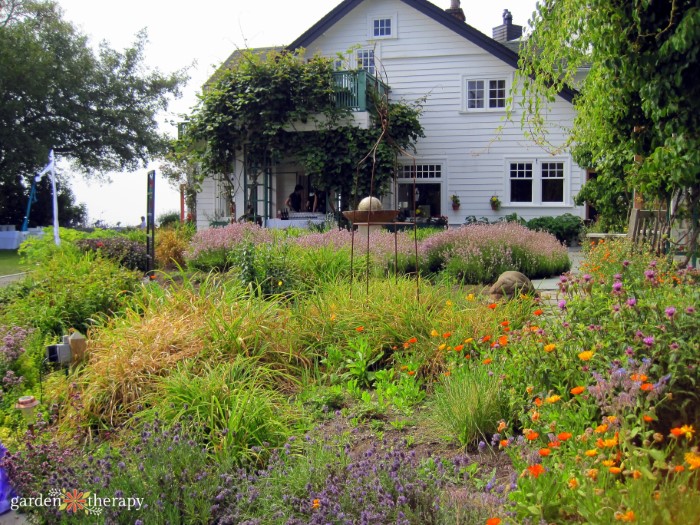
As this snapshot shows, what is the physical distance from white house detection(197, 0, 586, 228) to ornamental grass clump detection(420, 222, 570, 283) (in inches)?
378

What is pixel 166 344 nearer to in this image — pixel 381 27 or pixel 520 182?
pixel 520 182

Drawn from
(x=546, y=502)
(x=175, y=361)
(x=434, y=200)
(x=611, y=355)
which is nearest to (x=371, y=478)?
(x=546, y=502)

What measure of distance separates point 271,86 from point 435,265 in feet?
32.3

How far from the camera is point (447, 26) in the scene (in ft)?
67.8

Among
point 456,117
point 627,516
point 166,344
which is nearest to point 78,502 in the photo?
point 166,344

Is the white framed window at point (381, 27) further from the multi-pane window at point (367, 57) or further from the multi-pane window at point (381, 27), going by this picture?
the multi-pane window at point (367, 57)

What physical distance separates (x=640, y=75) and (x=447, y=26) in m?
15.4

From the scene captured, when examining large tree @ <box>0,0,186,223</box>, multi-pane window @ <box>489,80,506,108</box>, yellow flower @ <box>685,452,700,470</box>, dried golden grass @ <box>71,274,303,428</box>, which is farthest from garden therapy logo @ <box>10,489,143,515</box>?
large tree @ <box>0,0,186,223</box>

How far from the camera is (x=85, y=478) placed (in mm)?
3154

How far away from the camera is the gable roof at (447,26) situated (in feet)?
65.9

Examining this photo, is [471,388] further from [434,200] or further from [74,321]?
[434,200]

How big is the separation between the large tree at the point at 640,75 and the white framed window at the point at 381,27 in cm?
1445

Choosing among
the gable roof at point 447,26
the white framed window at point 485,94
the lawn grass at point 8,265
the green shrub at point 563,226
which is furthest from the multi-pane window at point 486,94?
the lawn grass at point 8,265

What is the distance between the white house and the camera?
2020 cm
